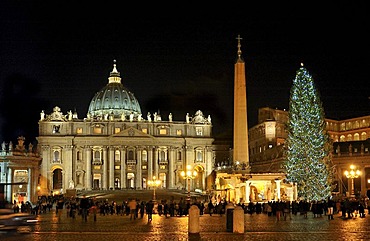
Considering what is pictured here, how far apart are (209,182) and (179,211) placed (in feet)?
217

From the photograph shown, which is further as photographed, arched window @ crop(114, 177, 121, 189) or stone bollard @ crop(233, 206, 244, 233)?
arched window @ crop(114, 177, 121, 189)

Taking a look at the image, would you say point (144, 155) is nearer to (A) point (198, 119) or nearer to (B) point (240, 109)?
(A) point (198, 119)

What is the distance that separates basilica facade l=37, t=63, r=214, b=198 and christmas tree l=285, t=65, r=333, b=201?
53711mm

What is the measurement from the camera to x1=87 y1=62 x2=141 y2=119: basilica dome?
116500mm

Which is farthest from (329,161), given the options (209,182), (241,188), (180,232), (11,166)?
(209,182)

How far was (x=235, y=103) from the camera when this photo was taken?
43.2 meters

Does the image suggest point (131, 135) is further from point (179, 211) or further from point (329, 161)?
point (179, 211)

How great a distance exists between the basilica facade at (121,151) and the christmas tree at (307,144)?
2115 inches

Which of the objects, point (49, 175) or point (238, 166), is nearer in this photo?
point (238, 166)

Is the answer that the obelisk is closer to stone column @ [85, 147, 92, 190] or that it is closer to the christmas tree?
the christmas tree

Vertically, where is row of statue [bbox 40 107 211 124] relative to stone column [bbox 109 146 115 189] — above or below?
above

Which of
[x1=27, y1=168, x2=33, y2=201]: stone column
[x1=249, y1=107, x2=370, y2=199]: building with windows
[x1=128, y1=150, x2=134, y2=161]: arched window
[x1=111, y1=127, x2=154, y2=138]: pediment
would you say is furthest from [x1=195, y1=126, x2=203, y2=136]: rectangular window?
[x1=27, y1=168, x2=33, y2=201]: stone column

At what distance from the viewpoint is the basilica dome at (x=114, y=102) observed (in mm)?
116500

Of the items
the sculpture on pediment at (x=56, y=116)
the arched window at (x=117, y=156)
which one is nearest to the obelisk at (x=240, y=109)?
the arched window at (x=117, y=156)
